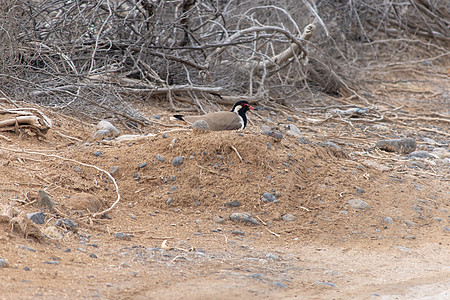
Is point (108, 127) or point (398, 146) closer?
point (108, 127)

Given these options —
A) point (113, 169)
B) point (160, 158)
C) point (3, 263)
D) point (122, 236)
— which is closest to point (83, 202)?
point (122, 236)

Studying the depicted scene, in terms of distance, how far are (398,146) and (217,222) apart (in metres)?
3.20

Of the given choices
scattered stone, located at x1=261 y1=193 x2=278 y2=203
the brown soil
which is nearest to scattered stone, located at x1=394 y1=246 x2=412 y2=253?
the brown soil

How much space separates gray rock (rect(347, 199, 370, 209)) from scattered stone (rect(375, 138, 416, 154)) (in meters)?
2.12

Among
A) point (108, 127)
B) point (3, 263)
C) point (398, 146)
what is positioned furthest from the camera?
point (398, 146)

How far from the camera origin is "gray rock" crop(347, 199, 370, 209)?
15.4ft

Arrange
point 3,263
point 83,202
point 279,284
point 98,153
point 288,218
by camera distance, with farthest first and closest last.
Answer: point 98,153
point 288,218
point 83,202
point 279,284
point 3,263

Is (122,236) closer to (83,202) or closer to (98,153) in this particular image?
(83,202)

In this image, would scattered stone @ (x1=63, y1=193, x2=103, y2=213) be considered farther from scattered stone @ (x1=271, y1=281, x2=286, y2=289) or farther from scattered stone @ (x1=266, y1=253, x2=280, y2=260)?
scattered stone @ (x1=271, y1=281, x2=286, y2=289)

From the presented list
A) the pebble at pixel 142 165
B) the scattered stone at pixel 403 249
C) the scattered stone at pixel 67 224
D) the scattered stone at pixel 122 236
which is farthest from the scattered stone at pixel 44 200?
the scattered stone at pixel 403 249

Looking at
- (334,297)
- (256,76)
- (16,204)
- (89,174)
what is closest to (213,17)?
(256,76)

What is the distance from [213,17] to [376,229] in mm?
4719

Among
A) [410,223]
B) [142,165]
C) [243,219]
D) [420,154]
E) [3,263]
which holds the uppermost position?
[3,263]

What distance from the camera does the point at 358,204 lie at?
186 inches
